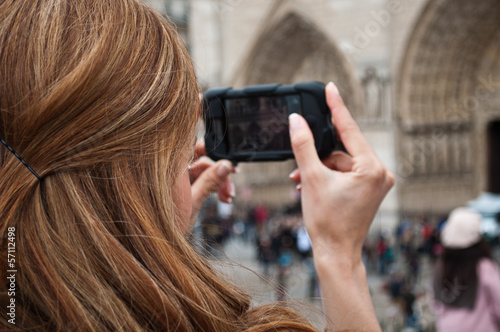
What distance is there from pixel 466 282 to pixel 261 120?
171 centimetres

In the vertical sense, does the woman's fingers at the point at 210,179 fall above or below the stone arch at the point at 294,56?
below

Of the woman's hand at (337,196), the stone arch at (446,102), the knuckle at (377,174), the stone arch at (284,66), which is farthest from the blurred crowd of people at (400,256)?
the stone arch at (446,102)

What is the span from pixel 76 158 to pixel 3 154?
7 cm

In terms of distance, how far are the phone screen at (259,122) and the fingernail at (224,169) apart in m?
0.04

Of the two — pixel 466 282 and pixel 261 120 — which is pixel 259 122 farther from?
pixel 466 282

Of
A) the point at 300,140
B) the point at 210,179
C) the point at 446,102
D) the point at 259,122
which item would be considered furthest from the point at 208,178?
the point at 446,102

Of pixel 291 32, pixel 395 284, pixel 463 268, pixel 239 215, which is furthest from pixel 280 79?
pixel 463 268

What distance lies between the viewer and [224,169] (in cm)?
92

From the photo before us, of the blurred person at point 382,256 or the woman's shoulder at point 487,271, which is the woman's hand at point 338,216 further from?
the blurred person at point 382,256

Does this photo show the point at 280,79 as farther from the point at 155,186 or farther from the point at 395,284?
the point at 155,186

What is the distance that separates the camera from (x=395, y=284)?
196 inches

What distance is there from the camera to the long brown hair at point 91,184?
46 cm

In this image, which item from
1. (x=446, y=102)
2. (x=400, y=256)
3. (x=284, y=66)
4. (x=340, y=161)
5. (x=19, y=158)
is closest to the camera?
(x=19, y=158)

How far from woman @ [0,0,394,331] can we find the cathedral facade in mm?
8988
